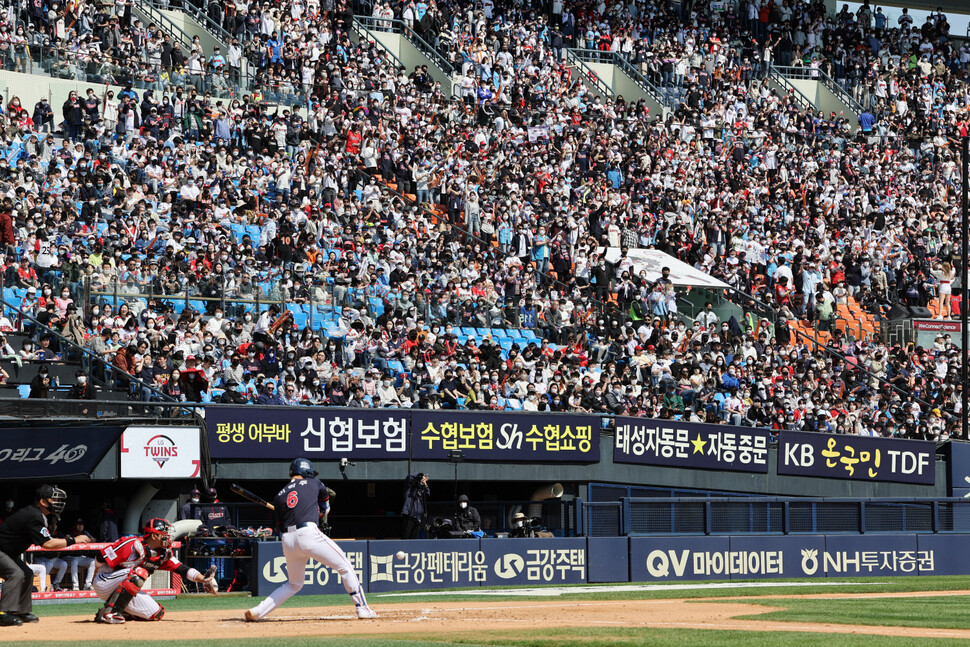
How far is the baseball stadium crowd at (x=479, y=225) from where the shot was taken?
84.7ft

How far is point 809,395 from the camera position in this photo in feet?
98.5

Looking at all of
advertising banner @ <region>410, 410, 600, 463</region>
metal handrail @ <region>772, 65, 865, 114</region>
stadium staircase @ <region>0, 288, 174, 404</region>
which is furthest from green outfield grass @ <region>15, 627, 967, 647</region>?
metal handrail @ <region>772, 65, 865, 114</region>

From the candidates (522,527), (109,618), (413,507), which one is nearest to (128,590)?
(109,618)

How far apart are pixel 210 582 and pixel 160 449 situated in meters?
2.66

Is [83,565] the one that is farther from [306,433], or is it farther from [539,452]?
[539,452]

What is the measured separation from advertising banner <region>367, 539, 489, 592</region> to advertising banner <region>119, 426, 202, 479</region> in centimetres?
338

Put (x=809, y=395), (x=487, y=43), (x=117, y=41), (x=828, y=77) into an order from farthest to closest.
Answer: (x=828, y=77) → (x=487, y=43) → (x=117, y=41) → (x=809, y=395)

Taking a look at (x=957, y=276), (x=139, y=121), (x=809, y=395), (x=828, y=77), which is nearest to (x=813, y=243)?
(x=957, y=276)

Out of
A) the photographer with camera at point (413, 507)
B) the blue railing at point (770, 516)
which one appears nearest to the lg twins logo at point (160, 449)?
the photographer with camera at point (413, 507)

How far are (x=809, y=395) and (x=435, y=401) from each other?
8.42 meters

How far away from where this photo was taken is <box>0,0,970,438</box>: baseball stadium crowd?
1017 inches

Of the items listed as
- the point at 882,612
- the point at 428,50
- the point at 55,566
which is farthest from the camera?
the point at 428,50

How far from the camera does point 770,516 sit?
80.0 feet

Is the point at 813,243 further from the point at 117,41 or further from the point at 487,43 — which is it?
the point at 117,41
